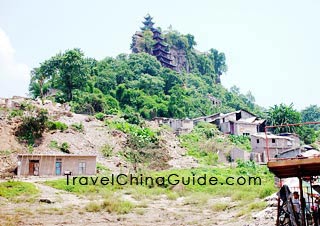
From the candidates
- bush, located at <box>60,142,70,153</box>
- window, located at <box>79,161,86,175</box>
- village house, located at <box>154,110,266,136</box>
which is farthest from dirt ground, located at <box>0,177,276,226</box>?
village house, located at <box>154,110,266,136</box>

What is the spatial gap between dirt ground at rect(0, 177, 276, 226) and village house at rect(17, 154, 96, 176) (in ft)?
25.8

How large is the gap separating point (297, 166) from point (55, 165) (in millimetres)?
26459

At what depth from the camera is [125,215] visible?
19.3 meters

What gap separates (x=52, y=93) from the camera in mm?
57375

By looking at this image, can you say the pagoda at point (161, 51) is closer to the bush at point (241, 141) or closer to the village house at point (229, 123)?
the village house at point (229, 123)

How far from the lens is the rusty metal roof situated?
28.4ft

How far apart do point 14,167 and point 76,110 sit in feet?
62.1

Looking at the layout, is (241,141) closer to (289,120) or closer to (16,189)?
(289,120)

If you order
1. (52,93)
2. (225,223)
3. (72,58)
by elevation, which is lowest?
(225,223)

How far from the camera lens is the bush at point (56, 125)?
38594 mm

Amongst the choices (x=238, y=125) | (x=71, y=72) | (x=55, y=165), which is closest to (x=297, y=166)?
(x=55, y=165)

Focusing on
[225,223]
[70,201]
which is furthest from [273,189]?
[70,201]

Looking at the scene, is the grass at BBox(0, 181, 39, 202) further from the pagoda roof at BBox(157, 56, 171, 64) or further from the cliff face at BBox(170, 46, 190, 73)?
the cliff face at BBox(170, 46, 190, 73)

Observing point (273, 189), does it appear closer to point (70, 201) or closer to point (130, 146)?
point (70, 201)
